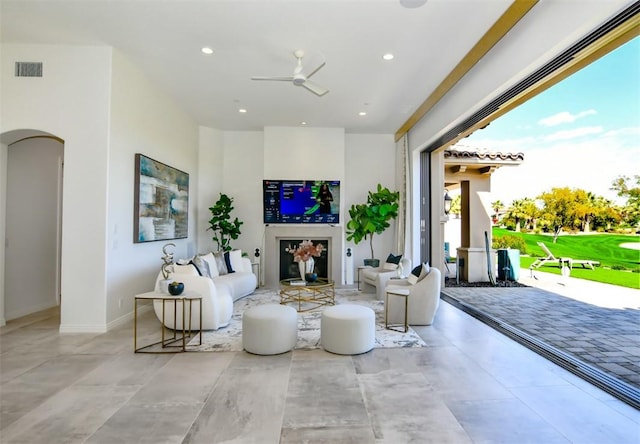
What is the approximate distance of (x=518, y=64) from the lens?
3189 mm

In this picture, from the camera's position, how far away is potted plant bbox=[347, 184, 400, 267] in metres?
6.87

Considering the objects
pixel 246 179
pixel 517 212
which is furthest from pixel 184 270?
pixel 517 212

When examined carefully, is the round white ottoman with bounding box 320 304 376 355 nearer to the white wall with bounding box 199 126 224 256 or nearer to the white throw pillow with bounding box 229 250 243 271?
the white throw pillow with bounding box 229 250 243 271

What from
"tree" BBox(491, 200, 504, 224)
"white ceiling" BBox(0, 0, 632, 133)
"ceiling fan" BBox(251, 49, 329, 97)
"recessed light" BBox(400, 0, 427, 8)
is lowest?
"tree" BBox(491, 200, 504, 224)

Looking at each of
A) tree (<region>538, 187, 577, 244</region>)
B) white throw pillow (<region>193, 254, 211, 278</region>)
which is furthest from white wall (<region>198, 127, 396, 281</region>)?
tree (<region>538, 187, 577, 244</region>)

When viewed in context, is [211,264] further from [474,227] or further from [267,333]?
[474,227]

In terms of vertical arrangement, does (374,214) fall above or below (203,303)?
above

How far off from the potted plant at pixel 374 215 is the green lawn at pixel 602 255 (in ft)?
15.3

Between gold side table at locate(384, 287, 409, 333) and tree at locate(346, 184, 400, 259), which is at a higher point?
tree at locate(346, 184, 400, 259)

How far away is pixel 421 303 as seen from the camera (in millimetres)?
4148

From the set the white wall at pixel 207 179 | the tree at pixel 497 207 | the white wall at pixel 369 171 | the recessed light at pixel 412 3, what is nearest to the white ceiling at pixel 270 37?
the recessed light at pixel 412 3

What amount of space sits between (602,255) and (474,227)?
282 centimetres

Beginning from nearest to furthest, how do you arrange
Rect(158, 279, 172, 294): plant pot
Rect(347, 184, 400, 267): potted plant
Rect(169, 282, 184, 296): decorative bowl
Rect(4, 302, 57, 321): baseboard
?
Rect(169, 282, 184, 296): decorative bowl, Rect(158, 279, 172, 294): plant pot, Rect(4, 302, 57, 321): baseboard, Rect(347, 184, 400, 267): potted plant

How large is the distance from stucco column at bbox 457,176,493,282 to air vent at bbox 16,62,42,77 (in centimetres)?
834
